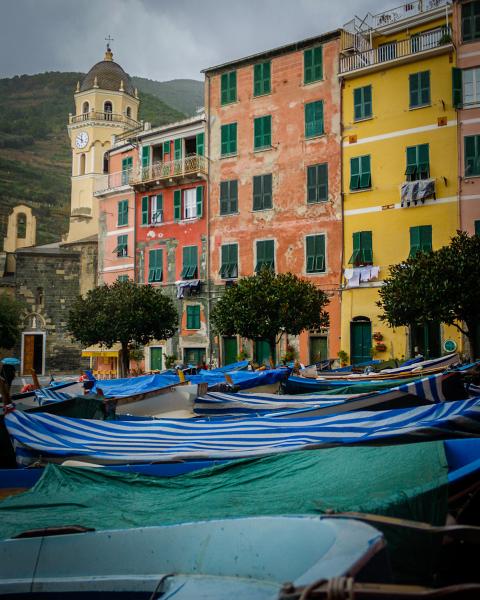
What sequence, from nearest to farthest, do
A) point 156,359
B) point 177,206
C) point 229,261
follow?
point 229,261, point 177,206, point 156,359

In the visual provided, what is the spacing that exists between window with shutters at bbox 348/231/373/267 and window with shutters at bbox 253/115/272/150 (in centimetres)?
744

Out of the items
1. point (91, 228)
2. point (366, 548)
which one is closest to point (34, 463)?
point (366, 548)

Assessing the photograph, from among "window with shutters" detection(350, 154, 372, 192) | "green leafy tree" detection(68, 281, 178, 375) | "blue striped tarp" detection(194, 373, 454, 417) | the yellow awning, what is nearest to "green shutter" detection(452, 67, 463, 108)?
"window with shutters" detection(350, 154, 372, 192)

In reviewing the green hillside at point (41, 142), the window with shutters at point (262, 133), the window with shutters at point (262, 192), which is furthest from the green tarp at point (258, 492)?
the green hillside at point (41, 142)

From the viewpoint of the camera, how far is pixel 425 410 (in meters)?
8.31

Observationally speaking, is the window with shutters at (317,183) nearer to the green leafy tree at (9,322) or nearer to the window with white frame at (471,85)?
the window with white frame at (471,85)

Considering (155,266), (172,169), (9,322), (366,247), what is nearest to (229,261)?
(155,266)

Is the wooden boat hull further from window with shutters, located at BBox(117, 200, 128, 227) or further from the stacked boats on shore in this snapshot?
window with shutters, located at BBox(117, 200, 128, 227)

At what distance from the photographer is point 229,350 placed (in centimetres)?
3306

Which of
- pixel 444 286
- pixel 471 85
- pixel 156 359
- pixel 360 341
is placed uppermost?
pixel 471 85

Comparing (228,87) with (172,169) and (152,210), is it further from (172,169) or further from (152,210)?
(152,210)

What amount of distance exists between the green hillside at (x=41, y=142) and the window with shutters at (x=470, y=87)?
178 feet

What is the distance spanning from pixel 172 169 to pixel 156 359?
11.0 meters

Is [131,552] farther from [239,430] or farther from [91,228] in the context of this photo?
[91,228]
